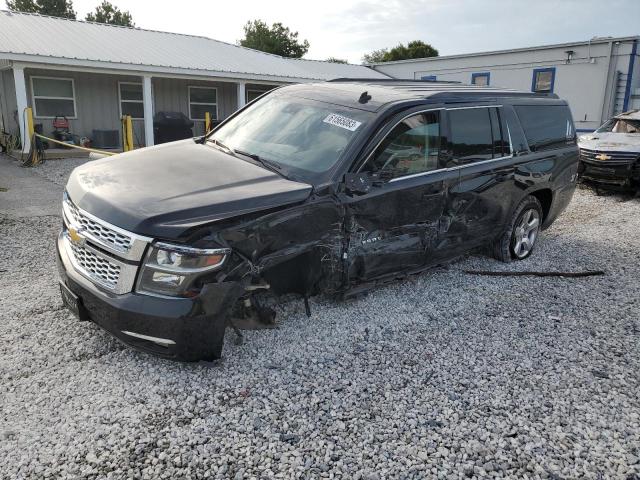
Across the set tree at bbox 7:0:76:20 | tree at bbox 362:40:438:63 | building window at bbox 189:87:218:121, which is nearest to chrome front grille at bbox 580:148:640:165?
building window at bbox 189:87:218:121

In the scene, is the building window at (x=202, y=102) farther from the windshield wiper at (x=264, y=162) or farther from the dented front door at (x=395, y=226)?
the dented front door at (x=395, y=226)

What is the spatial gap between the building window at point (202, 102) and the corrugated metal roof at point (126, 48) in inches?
54.0

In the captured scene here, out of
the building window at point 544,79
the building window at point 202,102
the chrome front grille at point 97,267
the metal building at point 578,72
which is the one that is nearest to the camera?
the chrome front grille at point 97,267

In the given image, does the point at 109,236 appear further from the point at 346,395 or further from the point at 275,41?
the point at 275,41

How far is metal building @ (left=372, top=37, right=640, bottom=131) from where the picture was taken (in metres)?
17.6

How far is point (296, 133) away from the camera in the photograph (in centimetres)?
429

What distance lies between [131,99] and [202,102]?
2.69 meters

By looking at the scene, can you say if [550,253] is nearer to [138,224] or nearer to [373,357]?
[373,357]

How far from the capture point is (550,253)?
6449 millimetres

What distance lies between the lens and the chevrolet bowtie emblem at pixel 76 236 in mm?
3344

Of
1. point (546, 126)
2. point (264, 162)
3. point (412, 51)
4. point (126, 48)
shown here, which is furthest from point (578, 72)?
point (412, 51)

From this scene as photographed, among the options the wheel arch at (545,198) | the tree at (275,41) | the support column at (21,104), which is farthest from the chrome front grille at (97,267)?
the tree at (275,41)

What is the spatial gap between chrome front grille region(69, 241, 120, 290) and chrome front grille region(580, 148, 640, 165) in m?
10.4

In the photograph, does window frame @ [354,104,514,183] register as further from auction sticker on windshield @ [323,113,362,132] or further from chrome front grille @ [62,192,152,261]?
chrome front grille @ [62,192,152,261]
